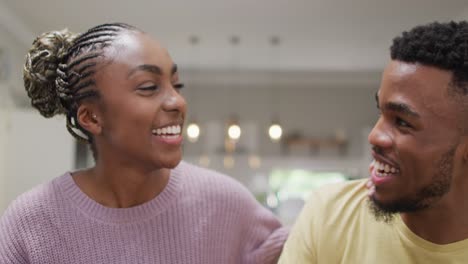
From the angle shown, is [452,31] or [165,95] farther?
[165,95]

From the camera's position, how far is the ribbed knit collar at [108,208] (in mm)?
1227

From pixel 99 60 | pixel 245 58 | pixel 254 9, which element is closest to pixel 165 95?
pixel 99 60

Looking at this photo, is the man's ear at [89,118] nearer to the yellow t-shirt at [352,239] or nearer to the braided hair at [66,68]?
the braided hair at [66,68]

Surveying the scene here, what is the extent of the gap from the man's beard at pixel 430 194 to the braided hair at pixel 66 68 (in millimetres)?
716

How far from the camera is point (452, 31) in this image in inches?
41.6

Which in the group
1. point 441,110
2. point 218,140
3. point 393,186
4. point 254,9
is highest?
point 254,9

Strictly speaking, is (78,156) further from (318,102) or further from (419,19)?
(318,102)

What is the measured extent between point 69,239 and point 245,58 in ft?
Result: 16.7

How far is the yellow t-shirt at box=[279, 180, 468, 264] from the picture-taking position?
1.09m

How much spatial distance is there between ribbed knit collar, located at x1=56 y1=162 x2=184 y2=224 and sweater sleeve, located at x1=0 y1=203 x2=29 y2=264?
4.9 inches

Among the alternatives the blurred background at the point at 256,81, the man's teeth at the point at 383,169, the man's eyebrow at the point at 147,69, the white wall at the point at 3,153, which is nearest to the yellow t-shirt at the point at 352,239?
the man's teeth at the point at 383,169

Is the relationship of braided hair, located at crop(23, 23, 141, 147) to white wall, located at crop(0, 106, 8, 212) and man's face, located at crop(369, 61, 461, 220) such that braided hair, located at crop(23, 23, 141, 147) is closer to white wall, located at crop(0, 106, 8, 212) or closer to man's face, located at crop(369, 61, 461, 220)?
man's face, located at crop(369, 61, 461, 220)

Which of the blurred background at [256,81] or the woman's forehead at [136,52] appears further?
the blurred background at [256,81]

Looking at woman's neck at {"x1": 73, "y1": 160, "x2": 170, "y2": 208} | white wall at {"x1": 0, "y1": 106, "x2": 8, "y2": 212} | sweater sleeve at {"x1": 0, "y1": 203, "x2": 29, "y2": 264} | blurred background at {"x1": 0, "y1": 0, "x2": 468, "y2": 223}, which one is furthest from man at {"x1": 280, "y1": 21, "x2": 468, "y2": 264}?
white wall at {"x1": 0, "y1": 106, "x2": 8, "y2": 212}
